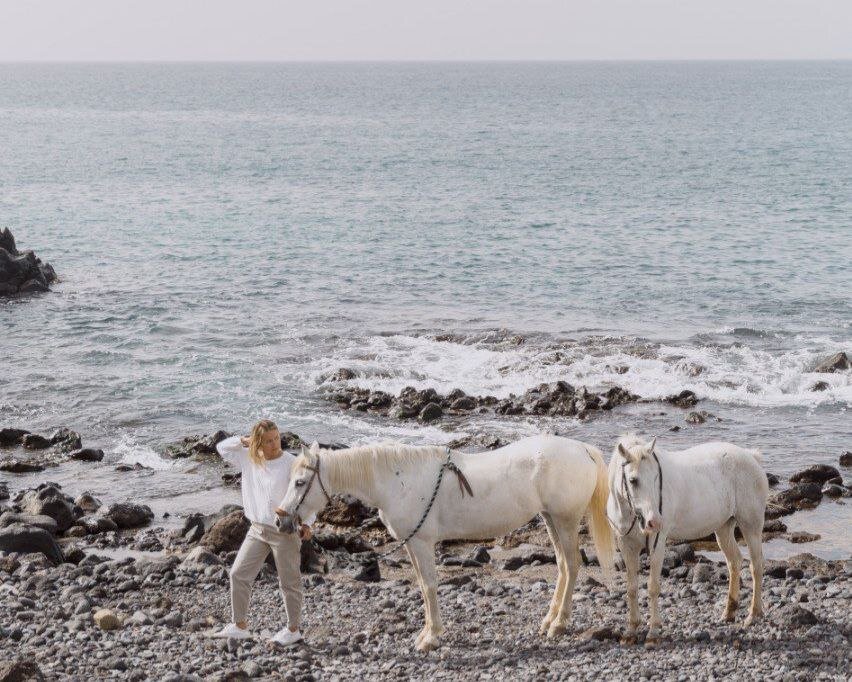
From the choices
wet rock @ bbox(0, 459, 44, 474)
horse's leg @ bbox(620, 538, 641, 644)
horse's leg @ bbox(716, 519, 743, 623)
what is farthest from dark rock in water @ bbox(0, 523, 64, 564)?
horse's leg @ bbox(716, 519, 743, 623)

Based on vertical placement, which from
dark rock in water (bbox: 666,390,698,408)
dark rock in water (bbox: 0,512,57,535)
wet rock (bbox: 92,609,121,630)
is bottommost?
dark rock in water (bbox: 666,390,698,408)

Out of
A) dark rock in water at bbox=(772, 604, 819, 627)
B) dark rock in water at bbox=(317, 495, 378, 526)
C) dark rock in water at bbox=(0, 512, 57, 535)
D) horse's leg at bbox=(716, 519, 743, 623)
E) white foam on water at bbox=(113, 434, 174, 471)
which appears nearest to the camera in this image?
dark rock in water at bbox=(772, 604, 819, 627)

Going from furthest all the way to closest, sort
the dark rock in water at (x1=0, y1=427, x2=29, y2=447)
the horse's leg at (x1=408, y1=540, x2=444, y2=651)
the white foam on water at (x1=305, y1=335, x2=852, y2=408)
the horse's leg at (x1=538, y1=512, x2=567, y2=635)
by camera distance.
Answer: the white foam on water at (x1=305, y1=335, x2=852, y2=408) → the dark rock in water at (x1=0, y1=427, x2=29, y2=447) → the horse's leg at (x1=538, y1=512, x2=567, y2=635) → the horse's leg at (x1=408, y1=540, x2=444, y2=651)

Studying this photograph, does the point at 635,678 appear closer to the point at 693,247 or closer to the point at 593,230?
the point at 693,247

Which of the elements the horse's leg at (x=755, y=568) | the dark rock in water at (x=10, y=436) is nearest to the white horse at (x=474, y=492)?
the horse's leg at (x=755, y=568)

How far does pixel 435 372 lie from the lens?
28.9m

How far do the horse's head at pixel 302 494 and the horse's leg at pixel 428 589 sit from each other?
121 centimetres

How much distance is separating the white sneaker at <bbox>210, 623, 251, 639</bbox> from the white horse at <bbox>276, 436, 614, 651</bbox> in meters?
1.86

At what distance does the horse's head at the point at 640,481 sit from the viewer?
35.7 ft

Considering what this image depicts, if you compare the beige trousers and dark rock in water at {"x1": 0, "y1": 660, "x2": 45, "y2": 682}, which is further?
the beige trousers

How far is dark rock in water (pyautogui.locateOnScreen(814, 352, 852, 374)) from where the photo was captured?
2877cm

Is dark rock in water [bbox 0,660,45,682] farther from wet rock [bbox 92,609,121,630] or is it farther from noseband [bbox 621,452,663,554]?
noseband [bbox 621,452,663,554]

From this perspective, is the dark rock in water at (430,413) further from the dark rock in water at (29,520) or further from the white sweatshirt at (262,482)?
the white sweatshirt at (262,482)

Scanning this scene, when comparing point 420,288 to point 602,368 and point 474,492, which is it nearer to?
point 602,368
